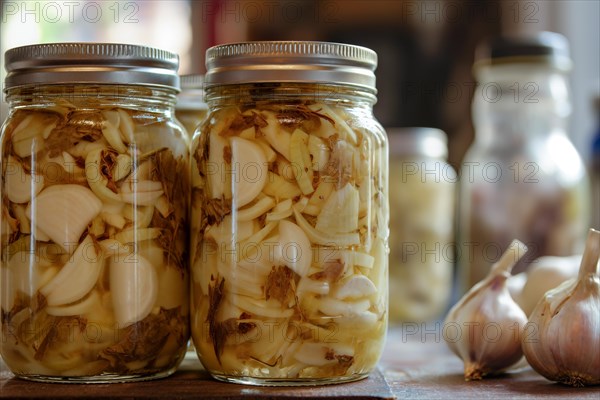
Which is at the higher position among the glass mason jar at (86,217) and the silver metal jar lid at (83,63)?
the silver metal jar lid at (83,63)

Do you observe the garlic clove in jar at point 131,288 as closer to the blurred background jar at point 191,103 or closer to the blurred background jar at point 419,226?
the blurred background jar at point 191,103

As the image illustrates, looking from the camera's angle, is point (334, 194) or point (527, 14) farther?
point (527, 14)

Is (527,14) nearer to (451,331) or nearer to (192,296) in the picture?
(451,331)

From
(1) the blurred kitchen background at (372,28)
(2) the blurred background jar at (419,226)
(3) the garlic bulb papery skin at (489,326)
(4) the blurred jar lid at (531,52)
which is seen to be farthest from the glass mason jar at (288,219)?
(1) the blurred kitchen background at (372,28)

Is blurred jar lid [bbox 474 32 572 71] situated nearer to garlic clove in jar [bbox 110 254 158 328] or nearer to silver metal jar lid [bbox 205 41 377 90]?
silver metal jar lid [bbox 205 41 377 90]

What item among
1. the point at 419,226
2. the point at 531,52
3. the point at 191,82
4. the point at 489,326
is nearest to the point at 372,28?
the point at 531,52

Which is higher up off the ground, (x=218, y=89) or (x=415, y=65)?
(x=415, y=65)

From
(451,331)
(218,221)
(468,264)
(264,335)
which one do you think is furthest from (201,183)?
(468,264)
